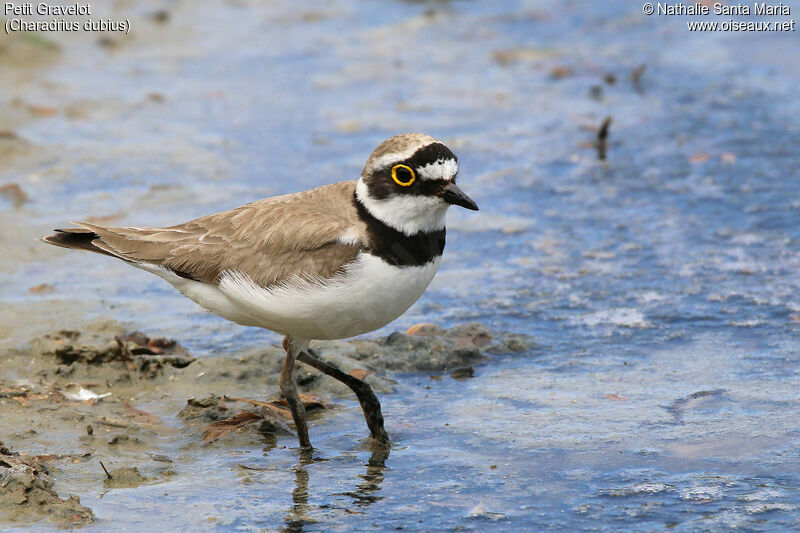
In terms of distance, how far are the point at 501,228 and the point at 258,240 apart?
3.87 m

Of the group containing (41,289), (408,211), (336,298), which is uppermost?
(408,211)

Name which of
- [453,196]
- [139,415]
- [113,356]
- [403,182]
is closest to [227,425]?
[139,415]

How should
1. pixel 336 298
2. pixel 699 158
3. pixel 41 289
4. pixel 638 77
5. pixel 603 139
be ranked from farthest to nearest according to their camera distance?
pixel 638 77 < pixel 603 139 < pixel 699 158 < pixel 41 289 < pixel 336 298

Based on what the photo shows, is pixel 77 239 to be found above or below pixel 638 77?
below

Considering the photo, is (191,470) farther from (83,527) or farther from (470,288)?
(470,288)

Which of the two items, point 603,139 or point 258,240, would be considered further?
point 603,139

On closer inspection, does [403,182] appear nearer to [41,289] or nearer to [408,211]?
[408,211]

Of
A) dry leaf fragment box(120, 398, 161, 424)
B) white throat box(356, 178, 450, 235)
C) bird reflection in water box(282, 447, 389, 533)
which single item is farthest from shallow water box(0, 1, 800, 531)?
white throat box(356, 178, 450, 235)

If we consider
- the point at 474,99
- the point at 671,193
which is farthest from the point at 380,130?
the point at 671,193

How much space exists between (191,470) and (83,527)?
0.89 m

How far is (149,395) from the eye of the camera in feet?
24.3

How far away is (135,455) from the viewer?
647cm

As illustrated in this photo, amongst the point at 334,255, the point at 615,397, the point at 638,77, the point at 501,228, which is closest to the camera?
the point at 334,255

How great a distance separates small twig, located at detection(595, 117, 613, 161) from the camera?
463 inches
